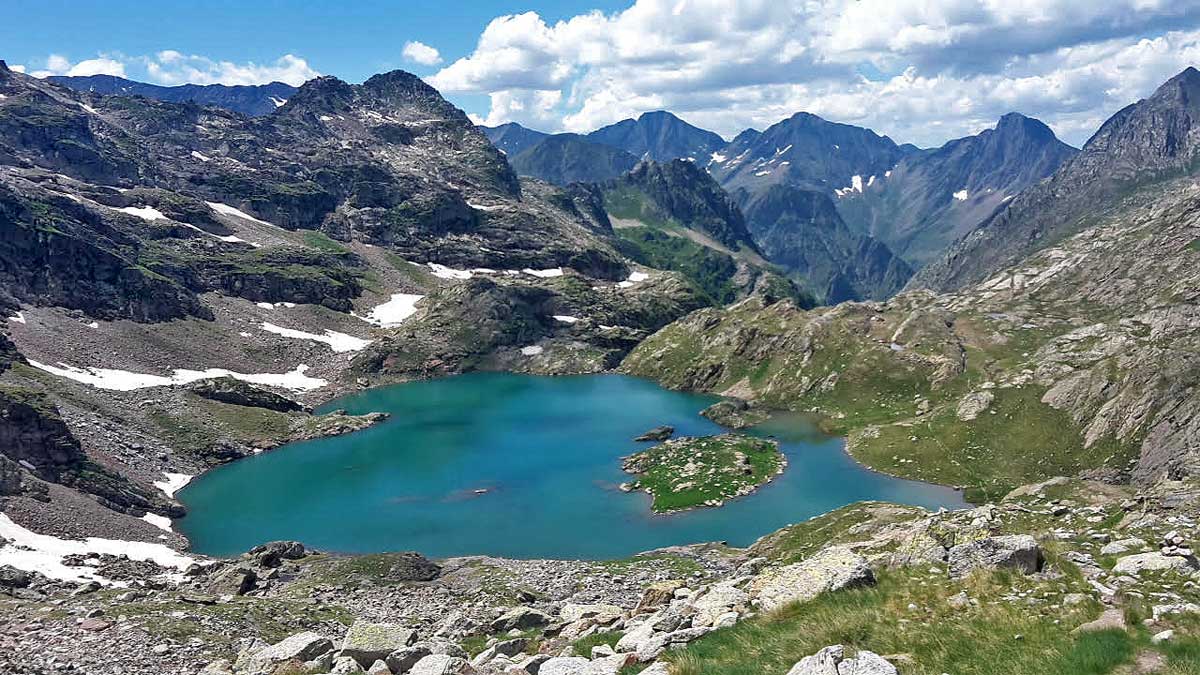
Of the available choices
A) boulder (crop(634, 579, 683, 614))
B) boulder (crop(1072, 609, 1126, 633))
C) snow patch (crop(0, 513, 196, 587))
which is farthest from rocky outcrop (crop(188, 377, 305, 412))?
boulder (crop(1072, 609, 1126, 633))

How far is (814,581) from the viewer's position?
20297 millimetres

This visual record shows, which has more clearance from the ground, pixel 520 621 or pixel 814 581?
pixel 814 581

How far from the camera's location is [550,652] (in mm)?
22734

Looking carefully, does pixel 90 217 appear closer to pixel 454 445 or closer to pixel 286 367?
pixel 286 367

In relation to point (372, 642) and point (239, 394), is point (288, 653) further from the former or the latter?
point (239, 394)

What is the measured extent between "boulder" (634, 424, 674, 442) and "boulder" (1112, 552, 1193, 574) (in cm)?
9906

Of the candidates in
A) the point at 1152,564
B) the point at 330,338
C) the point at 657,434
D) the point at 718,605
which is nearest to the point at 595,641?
the point at 718,605

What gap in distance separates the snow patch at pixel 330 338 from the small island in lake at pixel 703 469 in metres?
111

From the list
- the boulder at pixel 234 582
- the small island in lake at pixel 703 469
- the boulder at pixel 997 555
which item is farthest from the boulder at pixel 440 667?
the small island in lake at pixel 703 469

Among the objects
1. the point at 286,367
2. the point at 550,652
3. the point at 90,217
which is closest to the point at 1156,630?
the point at 550,652

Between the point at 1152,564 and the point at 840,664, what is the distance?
1340 centimetres

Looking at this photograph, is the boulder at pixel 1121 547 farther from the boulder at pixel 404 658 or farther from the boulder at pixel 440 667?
the boulder at pixel 404 658

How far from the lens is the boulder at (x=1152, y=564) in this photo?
20250mm

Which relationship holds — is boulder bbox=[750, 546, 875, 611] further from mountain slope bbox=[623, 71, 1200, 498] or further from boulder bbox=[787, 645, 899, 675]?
mountain slope bbox=[623, 71, 1200, 498]
